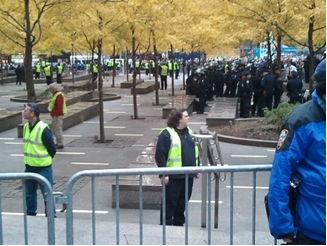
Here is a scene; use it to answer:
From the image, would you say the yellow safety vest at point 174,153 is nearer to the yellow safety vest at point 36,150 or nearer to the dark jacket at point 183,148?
the dark jacket at point 183,148

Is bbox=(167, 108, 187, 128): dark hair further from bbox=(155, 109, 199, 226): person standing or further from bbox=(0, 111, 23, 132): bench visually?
bbox=(0, 111, 23, 132): bench

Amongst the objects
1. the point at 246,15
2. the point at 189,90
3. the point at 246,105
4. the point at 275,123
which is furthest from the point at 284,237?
the point at 189,90

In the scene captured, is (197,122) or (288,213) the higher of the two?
(288,213)

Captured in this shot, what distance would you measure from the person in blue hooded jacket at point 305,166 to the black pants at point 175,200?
3.36 metres

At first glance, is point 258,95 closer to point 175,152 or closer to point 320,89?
point 175,152

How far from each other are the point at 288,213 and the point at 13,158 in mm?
10452

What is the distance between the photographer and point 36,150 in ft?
25.8

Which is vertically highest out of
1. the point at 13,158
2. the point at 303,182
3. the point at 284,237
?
the point at 303,182

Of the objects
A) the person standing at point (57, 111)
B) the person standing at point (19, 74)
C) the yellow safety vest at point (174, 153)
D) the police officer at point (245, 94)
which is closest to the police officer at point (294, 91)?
the police officer at point (245, 94)

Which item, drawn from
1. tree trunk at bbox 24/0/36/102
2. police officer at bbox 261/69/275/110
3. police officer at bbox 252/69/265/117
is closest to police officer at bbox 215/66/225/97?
police officer at bbox 252/69/265/117

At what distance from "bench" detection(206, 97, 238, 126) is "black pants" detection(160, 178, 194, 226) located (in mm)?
10024

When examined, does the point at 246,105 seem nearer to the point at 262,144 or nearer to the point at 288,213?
the point at 262,144

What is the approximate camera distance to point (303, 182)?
3.52 metres

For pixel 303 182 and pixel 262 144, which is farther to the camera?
pixel 262 144
